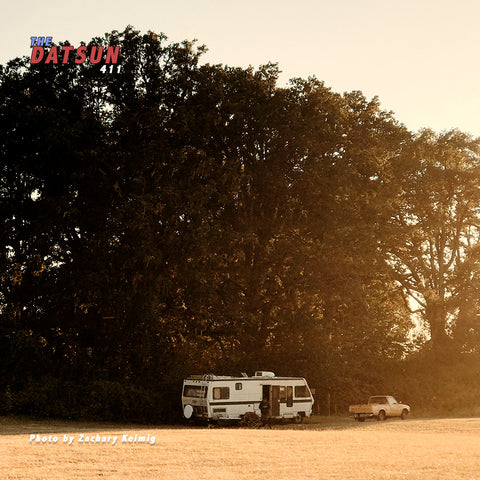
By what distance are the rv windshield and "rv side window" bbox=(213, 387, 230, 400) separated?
20.6 inches

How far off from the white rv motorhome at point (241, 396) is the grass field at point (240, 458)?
28.3 ft

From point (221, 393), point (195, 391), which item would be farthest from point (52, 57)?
point (221, 393)

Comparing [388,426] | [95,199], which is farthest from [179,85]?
[388,426]

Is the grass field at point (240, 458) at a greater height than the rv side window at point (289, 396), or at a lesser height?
lesser

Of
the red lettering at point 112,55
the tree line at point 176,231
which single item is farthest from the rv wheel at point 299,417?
the red lettering at point 112,55

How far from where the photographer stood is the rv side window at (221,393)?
Answer: 35656mm

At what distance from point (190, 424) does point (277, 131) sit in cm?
1887

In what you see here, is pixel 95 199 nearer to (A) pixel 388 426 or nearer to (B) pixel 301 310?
(B) pixel 301 310

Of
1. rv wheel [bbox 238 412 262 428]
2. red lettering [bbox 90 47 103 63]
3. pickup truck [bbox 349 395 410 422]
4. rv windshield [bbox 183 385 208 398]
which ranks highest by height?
red lettering [bbox 90 47 103 63]

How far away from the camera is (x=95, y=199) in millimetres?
41156

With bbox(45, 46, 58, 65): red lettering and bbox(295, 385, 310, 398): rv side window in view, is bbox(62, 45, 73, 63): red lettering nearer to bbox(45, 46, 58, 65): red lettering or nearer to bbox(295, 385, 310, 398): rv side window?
bbox(45, 46, 58, 65): red lettering

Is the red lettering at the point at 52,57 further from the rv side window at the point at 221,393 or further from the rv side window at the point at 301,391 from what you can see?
the rv side window at the point at 301,391

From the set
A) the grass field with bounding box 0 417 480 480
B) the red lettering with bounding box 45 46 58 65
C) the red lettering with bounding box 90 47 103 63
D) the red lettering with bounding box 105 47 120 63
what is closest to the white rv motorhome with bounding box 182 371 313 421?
the grass field with bounding box 0 417 480 480

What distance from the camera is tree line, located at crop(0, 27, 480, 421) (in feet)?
127
